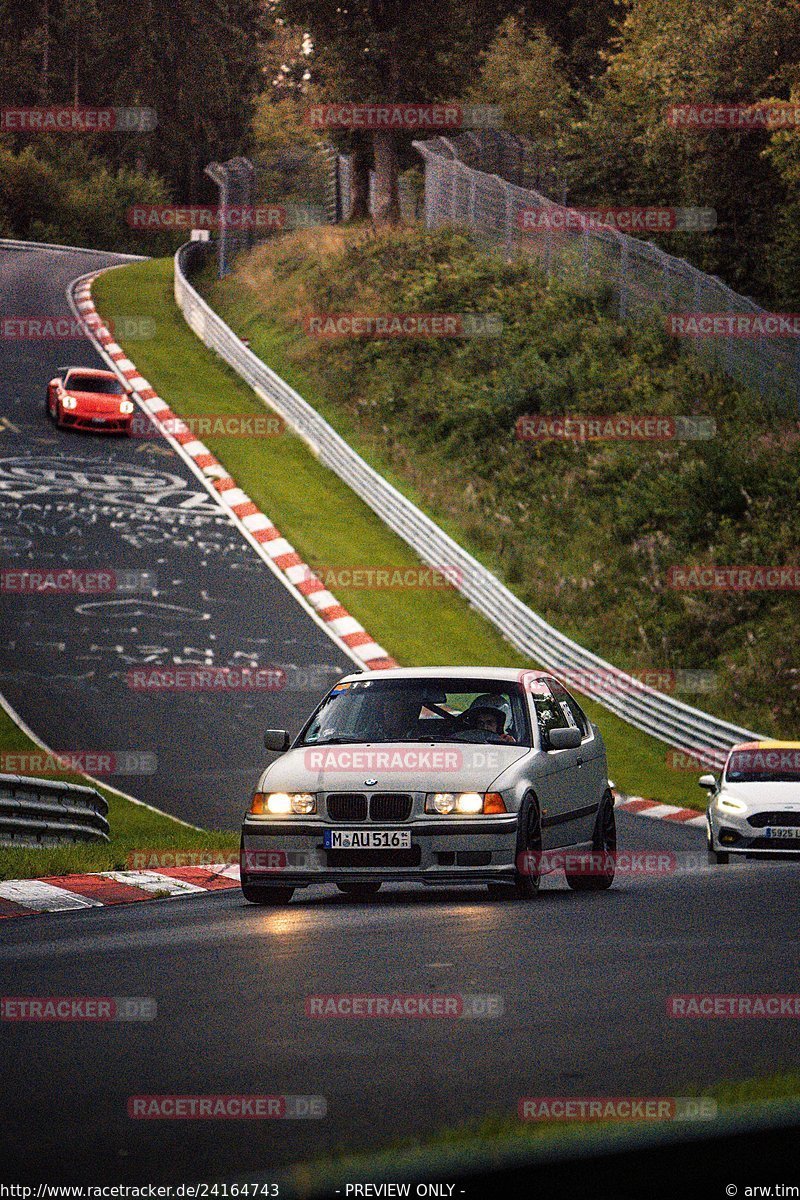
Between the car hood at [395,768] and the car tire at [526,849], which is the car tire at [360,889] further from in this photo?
the car hood at [395,768]

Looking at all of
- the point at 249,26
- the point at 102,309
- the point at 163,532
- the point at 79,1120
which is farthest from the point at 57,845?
the point at 249,26

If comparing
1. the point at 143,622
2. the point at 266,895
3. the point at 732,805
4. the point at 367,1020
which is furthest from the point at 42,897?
A: the point at 143,622

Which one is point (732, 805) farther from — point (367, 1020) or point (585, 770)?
point (367, 1020)

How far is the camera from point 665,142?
4744 centimetres

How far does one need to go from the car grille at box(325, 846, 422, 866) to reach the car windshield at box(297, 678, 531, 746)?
94 cm

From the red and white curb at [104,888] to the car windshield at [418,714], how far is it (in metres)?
1.67

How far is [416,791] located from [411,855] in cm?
40

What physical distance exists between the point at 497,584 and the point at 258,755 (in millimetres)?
9301

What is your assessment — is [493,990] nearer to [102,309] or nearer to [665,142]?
[665,142]

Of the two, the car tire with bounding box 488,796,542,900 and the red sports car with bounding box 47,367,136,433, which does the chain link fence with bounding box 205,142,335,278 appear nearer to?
the red sports car with bounding box 47,367,136,433

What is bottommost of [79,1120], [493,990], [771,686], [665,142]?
[771,686]

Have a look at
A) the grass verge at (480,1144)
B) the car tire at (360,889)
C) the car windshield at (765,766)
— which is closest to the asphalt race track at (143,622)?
the car windshield at (765,766)

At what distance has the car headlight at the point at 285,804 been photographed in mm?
12055

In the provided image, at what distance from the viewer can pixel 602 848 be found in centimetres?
1369
